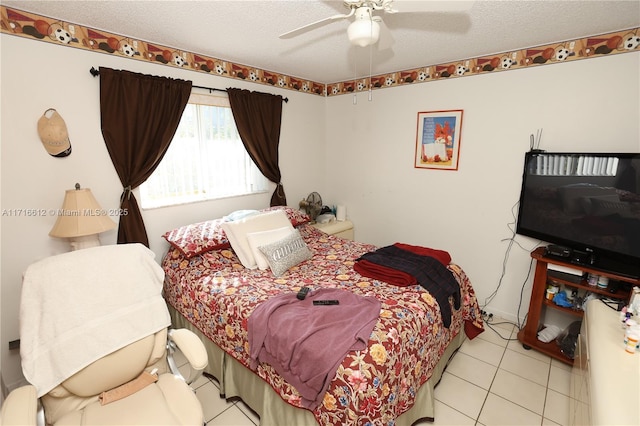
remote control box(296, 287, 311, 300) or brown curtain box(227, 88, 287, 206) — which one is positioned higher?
brown curtain box(227, 88, 287, 206)

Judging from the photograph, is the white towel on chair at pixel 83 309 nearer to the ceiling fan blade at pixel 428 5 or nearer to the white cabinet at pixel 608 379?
the ceiling fan blade at pixel 428 5

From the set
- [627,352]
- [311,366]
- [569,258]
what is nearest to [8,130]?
[311,366]

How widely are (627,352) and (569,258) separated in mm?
975

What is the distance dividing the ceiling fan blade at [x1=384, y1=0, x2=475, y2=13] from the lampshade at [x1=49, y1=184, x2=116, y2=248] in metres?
2.14

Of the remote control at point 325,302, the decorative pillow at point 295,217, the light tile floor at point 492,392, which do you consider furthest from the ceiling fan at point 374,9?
the light tile floor at point 492,392

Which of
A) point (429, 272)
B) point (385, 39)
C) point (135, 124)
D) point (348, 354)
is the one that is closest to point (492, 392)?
point (429, 272)

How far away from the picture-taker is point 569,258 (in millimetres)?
2307

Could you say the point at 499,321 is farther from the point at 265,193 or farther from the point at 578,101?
the point at 265,193

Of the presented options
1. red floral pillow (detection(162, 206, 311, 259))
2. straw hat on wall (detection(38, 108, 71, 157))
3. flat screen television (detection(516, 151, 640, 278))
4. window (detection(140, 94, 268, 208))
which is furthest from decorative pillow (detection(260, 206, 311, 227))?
flat screen television (detection(516, 151, 640, 278))

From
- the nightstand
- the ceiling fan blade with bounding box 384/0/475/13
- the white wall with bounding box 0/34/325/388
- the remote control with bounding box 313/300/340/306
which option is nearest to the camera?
the ceiling fan blade with bounding box 384/0/475/13

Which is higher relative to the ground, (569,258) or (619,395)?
(569,258)

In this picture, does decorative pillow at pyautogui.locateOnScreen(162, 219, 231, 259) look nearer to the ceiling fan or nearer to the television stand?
the ceiling fan

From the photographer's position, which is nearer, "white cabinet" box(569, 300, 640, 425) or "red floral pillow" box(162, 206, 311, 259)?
"white cabinet" box(569, 300, 640, 425)

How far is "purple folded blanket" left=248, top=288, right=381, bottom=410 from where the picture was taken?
4.75 feet
